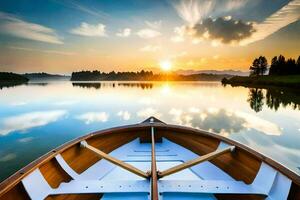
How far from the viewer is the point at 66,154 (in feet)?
10.8

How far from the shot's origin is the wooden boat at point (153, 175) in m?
2.39

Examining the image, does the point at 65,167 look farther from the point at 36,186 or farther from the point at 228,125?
the point at 228,125

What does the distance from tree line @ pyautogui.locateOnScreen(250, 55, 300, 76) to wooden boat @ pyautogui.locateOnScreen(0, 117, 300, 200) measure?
7650 cm

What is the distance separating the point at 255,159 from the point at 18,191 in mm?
2974

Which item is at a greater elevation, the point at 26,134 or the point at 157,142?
the point at 157,142

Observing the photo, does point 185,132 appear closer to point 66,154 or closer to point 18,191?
point 66,154

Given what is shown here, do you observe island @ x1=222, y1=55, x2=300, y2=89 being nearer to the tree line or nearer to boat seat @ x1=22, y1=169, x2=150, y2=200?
the tree line

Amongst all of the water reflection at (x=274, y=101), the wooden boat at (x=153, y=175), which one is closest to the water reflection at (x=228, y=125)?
the water reflection at (x=274, y=101)

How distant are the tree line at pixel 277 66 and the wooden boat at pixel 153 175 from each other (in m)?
76.5

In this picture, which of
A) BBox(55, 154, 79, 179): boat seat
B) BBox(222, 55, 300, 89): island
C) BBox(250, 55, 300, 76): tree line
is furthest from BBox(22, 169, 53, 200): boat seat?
BBox(250, 55, 300, 76): tree line

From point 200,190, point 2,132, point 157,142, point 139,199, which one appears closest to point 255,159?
point 200,190

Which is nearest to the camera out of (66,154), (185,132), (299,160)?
(66,154)

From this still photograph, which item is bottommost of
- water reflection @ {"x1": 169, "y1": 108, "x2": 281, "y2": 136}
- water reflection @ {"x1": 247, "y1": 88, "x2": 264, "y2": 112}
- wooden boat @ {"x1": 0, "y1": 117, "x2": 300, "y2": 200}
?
water reflection @ {"x1": 169, "y1": 108, "x2": 281, "y2": 136}

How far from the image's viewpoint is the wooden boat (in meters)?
2.39
